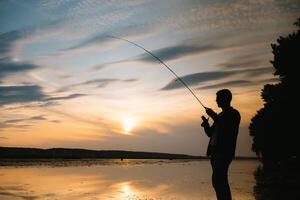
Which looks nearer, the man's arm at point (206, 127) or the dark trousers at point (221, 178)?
the dark trousers at point (221, 178)

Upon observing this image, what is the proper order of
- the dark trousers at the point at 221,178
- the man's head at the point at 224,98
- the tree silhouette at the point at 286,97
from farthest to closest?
the tree silhouette at the point at 286,97
the man's head at the point at 224,98
the dark trousers at the point at 221,178

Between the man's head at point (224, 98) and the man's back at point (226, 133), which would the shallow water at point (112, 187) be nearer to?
the man's back at point (226, 133)

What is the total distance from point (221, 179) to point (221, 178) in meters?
0.02

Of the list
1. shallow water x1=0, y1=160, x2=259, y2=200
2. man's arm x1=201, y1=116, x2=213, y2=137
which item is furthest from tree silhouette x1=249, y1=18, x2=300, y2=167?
man's arm x1=201, y1=116, x2=213, y2=137

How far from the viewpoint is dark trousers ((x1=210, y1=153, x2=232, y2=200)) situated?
6.79 meters

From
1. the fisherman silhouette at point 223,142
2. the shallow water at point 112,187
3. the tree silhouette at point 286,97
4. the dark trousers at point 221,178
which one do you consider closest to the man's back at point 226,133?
the fisherman silhouette at point 223,142

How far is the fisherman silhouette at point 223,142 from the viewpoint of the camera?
6.84 m

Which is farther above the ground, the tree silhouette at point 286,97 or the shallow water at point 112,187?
the tree silhouette at point 286,97

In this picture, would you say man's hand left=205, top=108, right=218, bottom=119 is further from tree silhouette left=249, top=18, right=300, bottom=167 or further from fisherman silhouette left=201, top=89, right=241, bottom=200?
tree silhouette left=249, top=18, right=300, bottom=167

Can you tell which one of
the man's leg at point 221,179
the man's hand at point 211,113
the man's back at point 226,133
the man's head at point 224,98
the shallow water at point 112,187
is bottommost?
the shallow water at point 112,187

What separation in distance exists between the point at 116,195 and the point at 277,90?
24001 millimetres

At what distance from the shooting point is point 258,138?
48.5 meters

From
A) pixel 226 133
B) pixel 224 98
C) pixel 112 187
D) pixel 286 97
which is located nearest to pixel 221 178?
pixel 226 133

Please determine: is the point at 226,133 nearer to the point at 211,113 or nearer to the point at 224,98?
the point at 211,113
